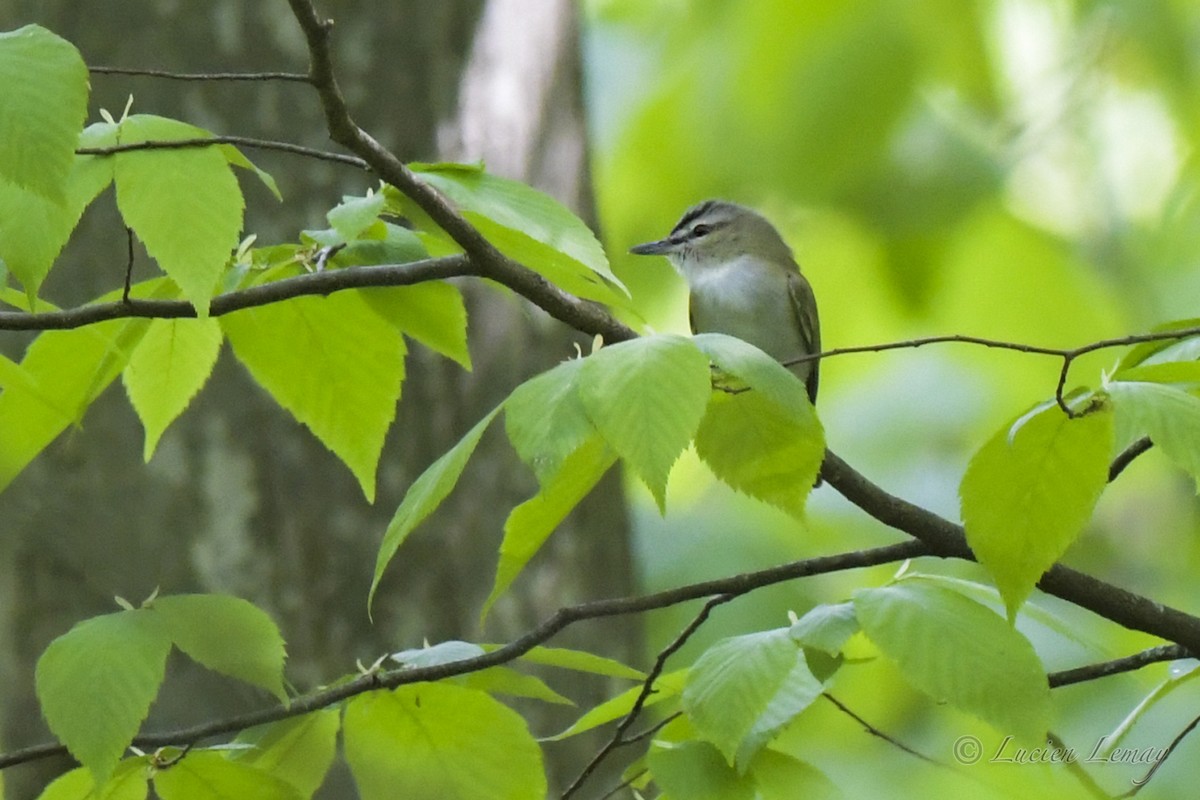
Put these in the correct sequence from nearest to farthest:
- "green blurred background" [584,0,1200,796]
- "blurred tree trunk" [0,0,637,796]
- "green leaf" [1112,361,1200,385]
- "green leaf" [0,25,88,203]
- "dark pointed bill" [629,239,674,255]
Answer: "green leaf" [0,25,88,203], "green leaf" [1112,361,1200,385], "blurred tree trunk" [0,0,637,796], "green blurred background" [584,0,1200,796], "dark pointed bill" [629,239,674,255]

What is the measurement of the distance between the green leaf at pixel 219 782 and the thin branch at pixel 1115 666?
0.85 metres

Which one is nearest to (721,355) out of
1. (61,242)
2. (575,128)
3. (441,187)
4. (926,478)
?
(441,187)

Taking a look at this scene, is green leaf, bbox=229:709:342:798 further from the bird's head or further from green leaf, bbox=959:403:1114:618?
the bird's head

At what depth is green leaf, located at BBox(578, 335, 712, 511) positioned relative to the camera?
1.08 m

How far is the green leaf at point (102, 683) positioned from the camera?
45.7 inches

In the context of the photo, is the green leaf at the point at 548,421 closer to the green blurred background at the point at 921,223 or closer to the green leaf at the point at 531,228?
the green leaf at the point at 531,228

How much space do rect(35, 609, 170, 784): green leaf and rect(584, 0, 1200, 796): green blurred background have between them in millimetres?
2086

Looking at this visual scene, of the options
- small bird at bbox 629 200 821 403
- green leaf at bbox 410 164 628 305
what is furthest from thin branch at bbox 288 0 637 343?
small bird at bbox 629 200 821 403

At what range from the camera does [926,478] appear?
5.97m

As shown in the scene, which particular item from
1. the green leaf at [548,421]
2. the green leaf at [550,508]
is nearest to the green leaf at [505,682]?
the green leaf at [550,508]

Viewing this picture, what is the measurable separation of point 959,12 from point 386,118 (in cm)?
199

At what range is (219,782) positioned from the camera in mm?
1295

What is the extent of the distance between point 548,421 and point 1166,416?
522mm
